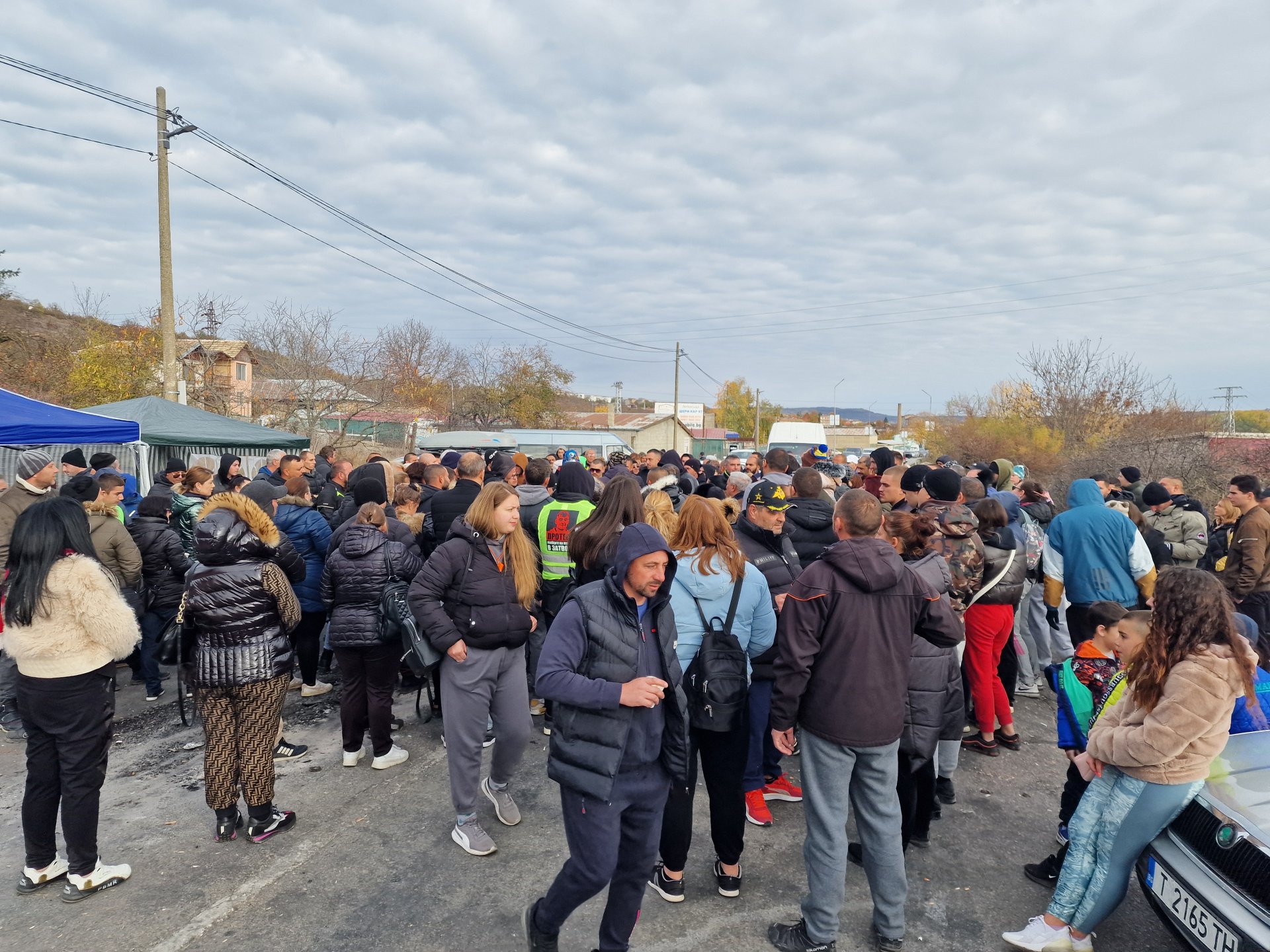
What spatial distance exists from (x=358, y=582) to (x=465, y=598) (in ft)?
3.67

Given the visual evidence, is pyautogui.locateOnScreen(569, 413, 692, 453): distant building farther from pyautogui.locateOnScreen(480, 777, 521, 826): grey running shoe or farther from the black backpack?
the black backpack

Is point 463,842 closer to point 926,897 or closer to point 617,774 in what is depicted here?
point 617,774

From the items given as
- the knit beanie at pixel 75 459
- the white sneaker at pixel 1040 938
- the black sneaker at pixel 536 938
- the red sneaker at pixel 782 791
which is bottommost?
the red sneaker at pixel 782 791

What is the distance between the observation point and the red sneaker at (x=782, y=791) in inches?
173

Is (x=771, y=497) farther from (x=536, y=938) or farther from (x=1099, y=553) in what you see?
(x=1099, y=553)

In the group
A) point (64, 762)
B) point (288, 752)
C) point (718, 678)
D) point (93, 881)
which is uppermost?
point (718, 678)

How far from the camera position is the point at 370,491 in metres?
4.92

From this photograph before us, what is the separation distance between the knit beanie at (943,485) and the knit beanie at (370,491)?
3774 mm

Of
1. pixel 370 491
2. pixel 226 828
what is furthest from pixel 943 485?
pixel 226 828

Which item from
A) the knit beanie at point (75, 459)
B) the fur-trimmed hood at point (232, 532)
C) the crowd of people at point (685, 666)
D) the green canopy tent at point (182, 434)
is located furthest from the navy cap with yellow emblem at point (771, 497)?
the green canopy tent at point (182, 434)

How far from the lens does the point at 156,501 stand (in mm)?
6059

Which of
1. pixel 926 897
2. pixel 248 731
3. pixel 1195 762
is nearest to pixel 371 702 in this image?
pixel 248 731

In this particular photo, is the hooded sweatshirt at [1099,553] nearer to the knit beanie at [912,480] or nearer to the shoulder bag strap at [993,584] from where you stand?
the shoulder bag strap at [993,584]

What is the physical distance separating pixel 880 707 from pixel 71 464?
277 inches
